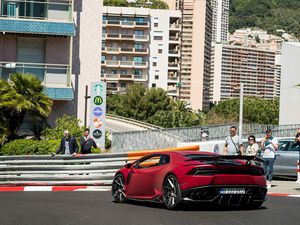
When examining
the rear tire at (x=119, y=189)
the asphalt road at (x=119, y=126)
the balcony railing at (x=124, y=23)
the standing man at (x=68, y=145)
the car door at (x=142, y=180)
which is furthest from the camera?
the balcony railing at (x=124, y=23)

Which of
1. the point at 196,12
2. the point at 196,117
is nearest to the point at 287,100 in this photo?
the point at 196,117

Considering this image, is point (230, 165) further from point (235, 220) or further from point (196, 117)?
point (196, 117)

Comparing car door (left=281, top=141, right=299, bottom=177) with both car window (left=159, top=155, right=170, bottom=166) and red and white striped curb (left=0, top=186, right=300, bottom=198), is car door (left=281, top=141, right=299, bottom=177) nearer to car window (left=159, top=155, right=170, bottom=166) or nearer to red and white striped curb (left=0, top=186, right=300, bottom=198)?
red and white striped curb (left=0, top=186, right=300, bottom=198)

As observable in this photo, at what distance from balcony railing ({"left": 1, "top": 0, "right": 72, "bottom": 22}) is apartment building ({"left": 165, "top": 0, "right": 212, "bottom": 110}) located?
111 m

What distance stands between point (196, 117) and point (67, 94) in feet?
162

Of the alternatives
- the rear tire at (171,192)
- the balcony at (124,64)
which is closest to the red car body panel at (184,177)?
the rear tire at (171,192)

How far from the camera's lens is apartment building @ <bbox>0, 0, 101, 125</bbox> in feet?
109

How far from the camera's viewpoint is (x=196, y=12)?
160625mm

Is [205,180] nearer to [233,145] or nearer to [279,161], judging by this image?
[233,145]

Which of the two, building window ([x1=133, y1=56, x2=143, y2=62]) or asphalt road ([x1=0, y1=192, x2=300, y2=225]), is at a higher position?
building window ([x1=133, y1=56, x2=143, y2=62])

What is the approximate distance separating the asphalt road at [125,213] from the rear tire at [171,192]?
18cm

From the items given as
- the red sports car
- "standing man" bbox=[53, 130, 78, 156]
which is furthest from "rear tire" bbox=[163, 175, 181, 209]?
"standing man" bbox=[53, 130, 78, 156]

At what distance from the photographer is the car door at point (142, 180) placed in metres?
14.6

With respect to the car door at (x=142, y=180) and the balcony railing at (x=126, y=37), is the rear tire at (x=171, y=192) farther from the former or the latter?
the balcony railing at (x=126, y=37)
